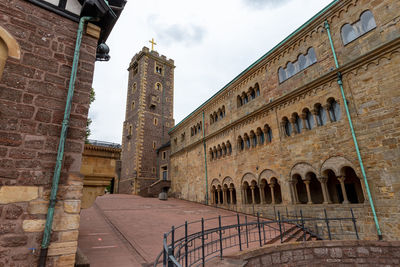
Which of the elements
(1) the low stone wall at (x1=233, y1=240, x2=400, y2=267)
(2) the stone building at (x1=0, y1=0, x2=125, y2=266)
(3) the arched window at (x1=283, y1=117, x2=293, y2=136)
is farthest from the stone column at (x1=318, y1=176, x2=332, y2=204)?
(2) the stone building at (x1=0, y1=0, x2=125, y2=266)

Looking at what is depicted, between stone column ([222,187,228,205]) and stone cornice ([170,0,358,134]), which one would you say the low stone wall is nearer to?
stone column ([222,187,228,205])

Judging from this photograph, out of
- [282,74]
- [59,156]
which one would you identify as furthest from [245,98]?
[59,156]

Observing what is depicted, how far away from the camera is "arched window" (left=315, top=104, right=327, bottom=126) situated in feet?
37.2

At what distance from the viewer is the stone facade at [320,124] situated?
347 inches

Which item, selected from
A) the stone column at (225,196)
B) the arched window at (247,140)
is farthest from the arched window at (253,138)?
the stone column at (225,196)

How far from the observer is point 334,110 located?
10.9 metres

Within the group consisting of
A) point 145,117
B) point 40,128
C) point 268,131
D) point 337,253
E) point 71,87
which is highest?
point 145,117

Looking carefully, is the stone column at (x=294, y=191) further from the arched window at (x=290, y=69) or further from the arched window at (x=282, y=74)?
the arched window at (x=290, y=69)

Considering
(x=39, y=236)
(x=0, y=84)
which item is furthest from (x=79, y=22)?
(x=39, y=236)

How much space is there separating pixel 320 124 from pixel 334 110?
98 cm

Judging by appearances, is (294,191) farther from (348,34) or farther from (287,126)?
(348,34)

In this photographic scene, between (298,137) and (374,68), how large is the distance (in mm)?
4716

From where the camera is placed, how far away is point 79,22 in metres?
4.96

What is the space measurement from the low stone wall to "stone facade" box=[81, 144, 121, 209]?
18.4ft
